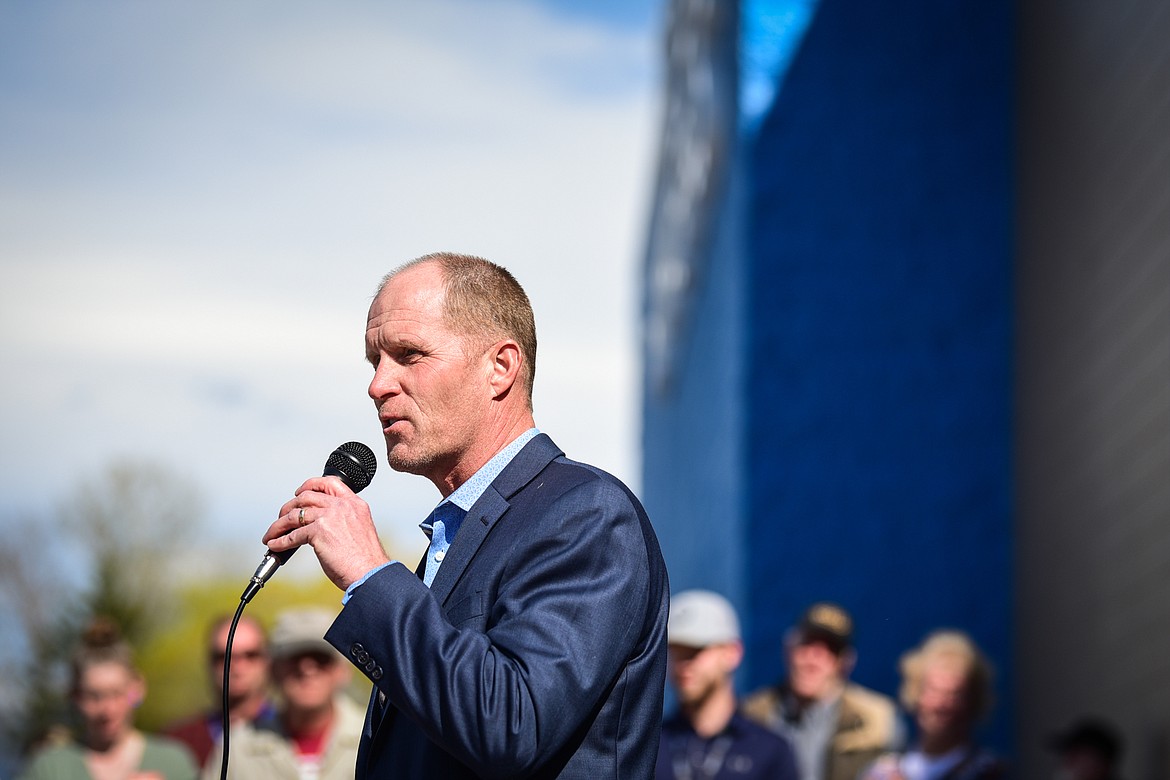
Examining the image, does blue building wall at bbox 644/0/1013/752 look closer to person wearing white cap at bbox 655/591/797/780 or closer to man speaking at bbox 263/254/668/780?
person wearing white cap at bbox 655/591/797/780

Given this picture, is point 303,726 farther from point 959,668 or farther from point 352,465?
point 352,465

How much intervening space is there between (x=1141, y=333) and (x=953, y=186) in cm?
247

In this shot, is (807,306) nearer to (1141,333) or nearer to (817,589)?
(817,589)

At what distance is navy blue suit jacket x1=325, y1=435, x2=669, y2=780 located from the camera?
2.12m

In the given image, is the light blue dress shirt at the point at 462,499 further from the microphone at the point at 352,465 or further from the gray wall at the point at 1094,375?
the gray wall at the point at 1094,375

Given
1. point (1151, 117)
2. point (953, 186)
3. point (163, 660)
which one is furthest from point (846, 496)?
point (163, 660)

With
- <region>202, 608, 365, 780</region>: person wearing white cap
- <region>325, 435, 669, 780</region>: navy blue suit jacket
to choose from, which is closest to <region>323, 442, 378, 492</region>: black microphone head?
<region>325, 435, 669, 780</region>: navy blue suit jacket

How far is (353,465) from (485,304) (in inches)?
13.3

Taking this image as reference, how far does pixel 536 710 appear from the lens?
2.14 meters

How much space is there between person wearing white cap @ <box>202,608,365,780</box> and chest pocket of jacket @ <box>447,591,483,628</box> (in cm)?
281

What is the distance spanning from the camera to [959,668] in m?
6.04

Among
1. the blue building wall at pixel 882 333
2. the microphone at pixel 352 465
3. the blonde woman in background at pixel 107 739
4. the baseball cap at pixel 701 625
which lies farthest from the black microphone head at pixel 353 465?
the blue building wall at pixel 882 333

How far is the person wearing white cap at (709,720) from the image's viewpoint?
5.68 m

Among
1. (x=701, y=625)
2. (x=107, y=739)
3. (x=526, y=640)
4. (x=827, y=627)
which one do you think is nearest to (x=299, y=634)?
(x=107, y=739)
